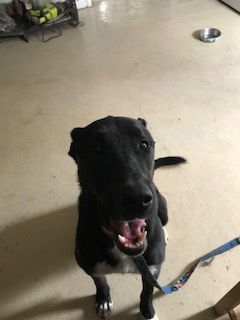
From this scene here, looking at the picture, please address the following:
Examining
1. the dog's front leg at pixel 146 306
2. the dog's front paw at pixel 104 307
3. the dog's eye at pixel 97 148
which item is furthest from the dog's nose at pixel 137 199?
the dog's front paw at pixel 104 307

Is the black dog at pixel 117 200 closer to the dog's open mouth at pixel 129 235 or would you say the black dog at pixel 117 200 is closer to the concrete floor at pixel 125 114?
the dog's open mouth at pixel 129 235

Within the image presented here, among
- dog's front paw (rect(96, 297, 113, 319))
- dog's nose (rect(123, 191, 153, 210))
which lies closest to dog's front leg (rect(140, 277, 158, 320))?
dog's front paw (rect(96, 297, 113, 319))

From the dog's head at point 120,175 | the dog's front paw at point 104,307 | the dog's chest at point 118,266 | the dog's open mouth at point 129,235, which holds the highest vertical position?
the dog's head at point 120,175

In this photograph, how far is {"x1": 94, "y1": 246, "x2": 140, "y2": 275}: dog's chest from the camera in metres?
1.24

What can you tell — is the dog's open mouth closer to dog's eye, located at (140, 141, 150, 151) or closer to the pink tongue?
the pink tongue

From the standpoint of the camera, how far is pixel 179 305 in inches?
59.0

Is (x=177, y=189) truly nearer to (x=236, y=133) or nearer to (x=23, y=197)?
(x=236, y=133)

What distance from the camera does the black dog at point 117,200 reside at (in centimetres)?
98

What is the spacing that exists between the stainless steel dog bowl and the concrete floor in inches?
3.1

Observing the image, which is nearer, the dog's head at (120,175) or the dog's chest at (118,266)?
the dog's head at (120,175)

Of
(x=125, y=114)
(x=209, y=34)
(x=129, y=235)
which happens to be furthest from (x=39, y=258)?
(x=209, y=34)

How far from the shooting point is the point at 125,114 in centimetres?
252

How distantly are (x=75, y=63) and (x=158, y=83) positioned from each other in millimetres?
852

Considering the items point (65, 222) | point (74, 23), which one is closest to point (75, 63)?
point (74, 23)
